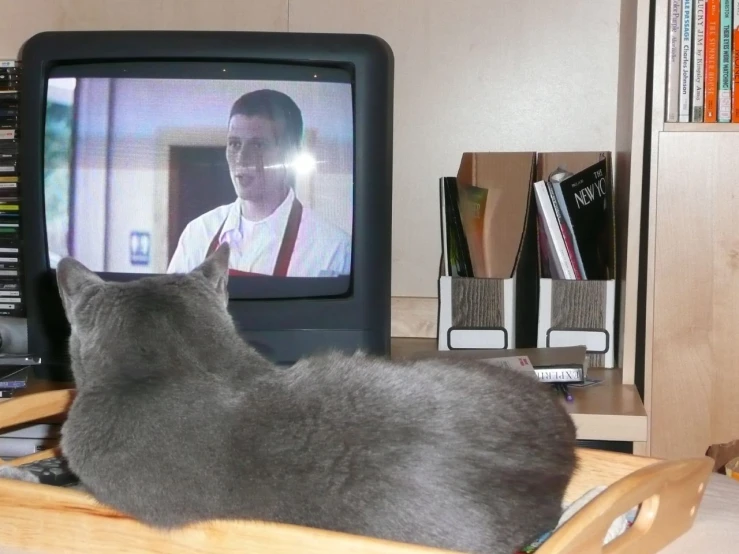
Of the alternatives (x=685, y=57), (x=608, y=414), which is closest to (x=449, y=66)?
(x=685, y=57)

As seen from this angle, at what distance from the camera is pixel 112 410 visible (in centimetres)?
83

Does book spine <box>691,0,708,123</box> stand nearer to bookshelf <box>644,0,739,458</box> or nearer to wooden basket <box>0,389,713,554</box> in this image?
bookshelf <box>644,0,739,458</box>

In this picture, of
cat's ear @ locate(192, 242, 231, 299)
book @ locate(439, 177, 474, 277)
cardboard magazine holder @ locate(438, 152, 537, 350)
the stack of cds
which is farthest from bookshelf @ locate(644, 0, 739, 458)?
the stack of cds

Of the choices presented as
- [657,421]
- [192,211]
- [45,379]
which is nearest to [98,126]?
[192,211]

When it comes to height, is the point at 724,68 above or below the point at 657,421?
above

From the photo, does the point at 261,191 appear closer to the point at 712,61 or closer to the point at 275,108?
the point at 275,108

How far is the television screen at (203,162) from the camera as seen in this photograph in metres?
1.55

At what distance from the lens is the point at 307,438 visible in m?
0.73

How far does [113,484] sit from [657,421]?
3.56 feet

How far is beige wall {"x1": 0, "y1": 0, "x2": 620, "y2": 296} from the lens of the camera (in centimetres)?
191

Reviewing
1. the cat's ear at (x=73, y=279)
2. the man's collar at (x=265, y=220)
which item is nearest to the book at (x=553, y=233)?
the man's collar at (x=265, y=220)

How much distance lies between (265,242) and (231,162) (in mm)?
164

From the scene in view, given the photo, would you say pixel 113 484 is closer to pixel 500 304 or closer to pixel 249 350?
pixel 249 350

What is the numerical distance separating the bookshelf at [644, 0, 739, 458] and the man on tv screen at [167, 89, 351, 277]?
65 cm
